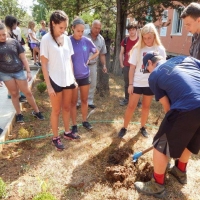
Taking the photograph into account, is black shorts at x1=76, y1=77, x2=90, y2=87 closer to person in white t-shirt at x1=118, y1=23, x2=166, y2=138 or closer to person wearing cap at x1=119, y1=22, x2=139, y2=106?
person in white t-shirt at x1=118, y1=23, x2=166, y2=138

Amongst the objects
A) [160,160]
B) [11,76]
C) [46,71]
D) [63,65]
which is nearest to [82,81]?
[63,65]

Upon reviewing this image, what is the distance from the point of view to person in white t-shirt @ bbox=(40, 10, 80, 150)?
2.61m

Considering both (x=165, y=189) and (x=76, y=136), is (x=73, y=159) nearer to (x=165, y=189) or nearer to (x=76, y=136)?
(x=76, y=136)

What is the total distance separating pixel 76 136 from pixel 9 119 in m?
1.34

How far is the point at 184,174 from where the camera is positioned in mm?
2617

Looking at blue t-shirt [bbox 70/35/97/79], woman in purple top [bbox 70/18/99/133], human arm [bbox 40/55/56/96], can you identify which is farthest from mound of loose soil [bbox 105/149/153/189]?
blue t-shirt [bbox 70/35/97/79]

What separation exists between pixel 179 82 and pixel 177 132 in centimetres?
47

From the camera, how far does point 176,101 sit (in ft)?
6.39

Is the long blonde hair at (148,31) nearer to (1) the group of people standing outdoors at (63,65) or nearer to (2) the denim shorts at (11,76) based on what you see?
(1) the group of people standing outdoors at (63,65)

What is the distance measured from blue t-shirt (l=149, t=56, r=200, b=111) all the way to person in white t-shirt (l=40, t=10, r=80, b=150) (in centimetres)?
122

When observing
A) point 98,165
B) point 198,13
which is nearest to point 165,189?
point 98,165

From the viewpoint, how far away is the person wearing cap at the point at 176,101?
189 cm

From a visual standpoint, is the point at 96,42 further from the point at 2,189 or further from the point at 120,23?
the point at 120,23

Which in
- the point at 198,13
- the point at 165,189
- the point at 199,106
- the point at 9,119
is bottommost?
the point at 165,189
